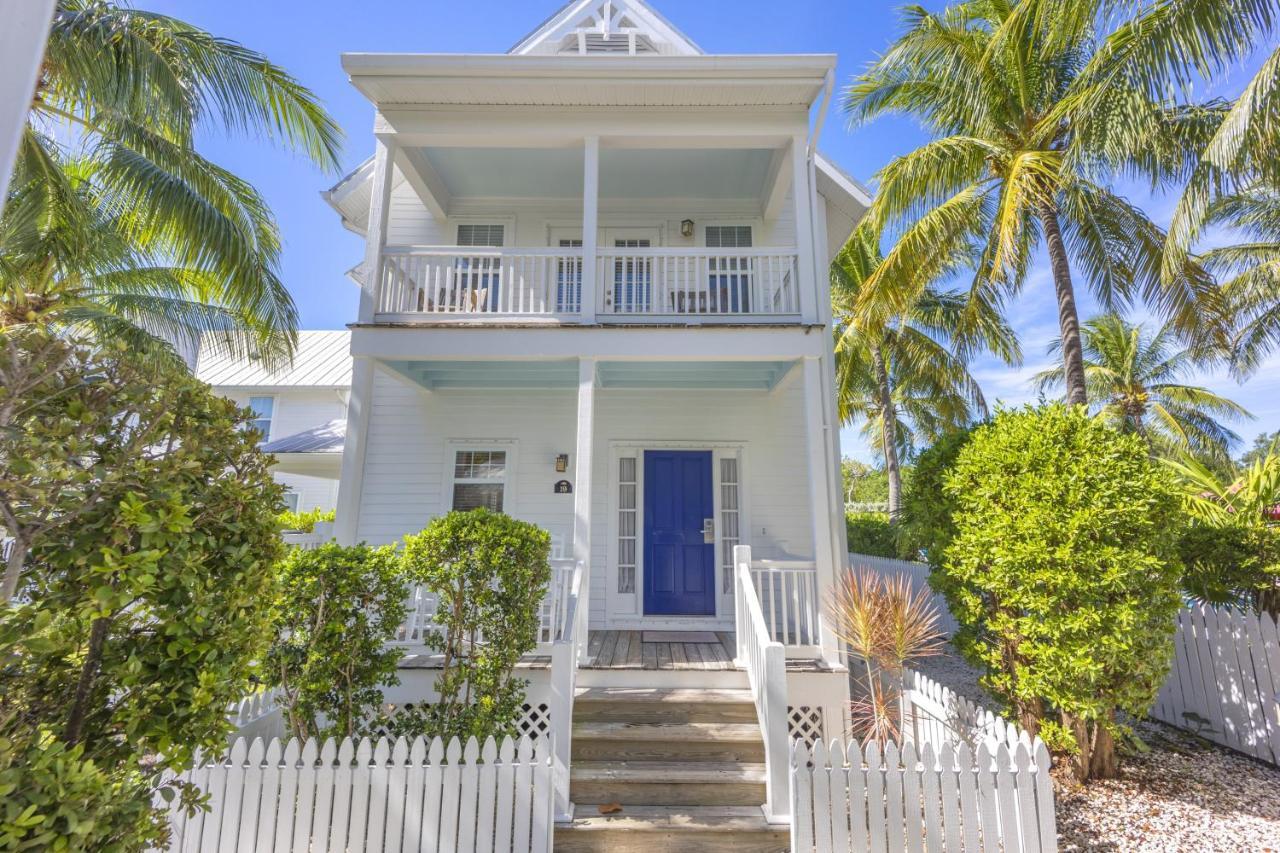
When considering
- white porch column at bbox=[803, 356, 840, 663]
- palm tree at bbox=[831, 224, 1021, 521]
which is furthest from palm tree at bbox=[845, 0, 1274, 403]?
palm tree at bbox=[831, 224, 1021, 521]

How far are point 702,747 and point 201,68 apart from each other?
9036 millimetres

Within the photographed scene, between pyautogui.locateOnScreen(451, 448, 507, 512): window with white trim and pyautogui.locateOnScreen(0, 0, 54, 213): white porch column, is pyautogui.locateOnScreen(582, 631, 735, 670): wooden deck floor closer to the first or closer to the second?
pyautogui.locateOnScreen(451, 448, 507, 512): window with white trim

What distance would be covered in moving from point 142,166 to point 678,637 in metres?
8.82

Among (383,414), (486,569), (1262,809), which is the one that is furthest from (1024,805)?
(383,414)

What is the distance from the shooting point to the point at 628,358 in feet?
20.7

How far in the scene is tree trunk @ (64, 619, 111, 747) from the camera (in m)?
2.12

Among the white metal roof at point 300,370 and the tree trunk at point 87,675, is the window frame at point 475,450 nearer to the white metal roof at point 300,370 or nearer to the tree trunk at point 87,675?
the tree trunk at point 87,675

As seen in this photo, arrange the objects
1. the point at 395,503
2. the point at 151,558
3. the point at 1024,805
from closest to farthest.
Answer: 1. the point at 151,558
2. the point at 1024,805
3. the point at 395,503

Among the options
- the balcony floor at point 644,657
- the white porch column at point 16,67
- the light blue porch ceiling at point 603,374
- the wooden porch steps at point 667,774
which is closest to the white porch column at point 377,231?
the light blue porch ceiling at point 603,374

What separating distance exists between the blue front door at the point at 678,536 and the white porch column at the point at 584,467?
6.02ft

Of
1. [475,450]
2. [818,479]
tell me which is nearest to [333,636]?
[475,450]

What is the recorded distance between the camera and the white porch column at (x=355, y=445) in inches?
247

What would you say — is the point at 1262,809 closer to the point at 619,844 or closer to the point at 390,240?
the point at 619,844

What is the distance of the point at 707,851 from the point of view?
3.83 m
